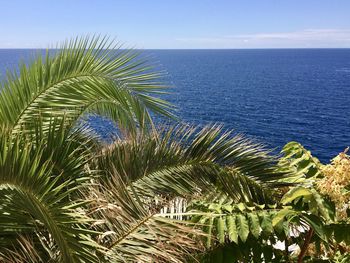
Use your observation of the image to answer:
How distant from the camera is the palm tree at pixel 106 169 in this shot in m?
2.68

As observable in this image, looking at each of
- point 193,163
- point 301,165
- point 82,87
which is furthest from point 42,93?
point 301,165

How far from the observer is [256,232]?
3467 mm

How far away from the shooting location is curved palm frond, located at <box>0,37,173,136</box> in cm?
441

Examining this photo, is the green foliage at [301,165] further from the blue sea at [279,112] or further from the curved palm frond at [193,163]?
the blue sea at [279,112]

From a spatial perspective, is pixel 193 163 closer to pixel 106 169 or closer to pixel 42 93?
pixel 106 169

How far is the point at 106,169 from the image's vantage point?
4281 mm

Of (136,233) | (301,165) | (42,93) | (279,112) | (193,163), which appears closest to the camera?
(136,233)

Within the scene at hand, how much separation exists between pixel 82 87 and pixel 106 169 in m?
1.08

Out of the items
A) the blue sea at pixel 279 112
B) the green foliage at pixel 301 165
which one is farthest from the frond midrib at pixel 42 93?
the blue sea at pixel 279 112

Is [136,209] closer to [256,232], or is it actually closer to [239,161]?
[256,232]

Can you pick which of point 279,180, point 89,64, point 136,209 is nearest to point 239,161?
point 279,180

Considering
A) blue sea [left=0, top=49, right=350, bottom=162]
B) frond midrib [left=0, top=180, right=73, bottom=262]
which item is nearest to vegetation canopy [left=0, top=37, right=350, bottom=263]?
frond midrib [left=0, top=180, right=73, bottom=262]

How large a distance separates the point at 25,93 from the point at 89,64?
85 centimetres

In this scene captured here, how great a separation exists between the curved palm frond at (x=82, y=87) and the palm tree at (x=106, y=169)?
1 cm
